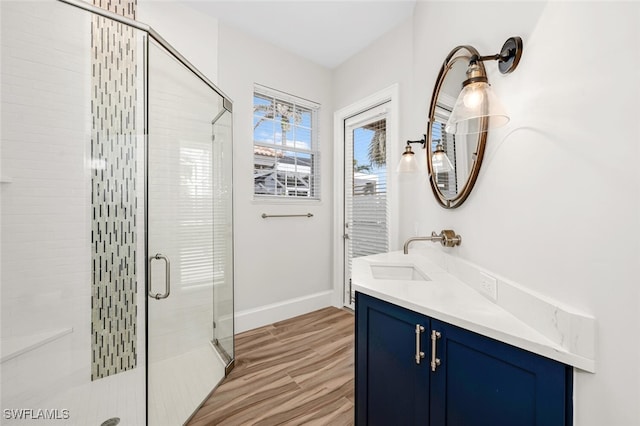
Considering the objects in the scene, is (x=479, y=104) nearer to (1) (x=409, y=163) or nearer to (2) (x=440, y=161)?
(2) (x=440, y=161)

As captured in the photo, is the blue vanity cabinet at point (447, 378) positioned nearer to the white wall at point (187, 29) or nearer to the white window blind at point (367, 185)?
the white window blind at point (367, 185)

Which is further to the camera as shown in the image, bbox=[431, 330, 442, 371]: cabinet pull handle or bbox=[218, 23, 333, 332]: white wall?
bbox=[218, 23, 333, 332]: white wall

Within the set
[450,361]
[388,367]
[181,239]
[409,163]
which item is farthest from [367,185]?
[450,361]

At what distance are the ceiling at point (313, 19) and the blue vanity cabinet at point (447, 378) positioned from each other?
2400mm

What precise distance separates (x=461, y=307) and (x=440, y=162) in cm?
99

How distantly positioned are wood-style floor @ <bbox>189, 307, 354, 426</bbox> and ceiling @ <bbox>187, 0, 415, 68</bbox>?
2929 mm

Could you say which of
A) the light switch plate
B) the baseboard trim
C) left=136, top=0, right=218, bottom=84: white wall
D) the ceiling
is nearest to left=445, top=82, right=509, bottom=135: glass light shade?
the light switch plate

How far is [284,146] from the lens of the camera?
293cm

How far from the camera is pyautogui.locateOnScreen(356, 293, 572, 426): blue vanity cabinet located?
729 mm

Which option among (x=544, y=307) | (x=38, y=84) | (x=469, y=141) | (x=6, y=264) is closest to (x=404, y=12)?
(x=469, y=141)

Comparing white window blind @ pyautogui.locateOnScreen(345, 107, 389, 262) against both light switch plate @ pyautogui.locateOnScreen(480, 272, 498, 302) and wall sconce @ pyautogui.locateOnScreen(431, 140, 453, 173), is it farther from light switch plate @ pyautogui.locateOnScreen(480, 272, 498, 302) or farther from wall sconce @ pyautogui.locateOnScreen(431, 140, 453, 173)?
light switch plate @ pyautogui.locateOnScreen(480, 272, 498, 302)

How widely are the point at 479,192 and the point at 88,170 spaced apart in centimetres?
238

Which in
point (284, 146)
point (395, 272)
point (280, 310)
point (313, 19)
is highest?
point (313, 19)

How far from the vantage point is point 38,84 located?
164cm
